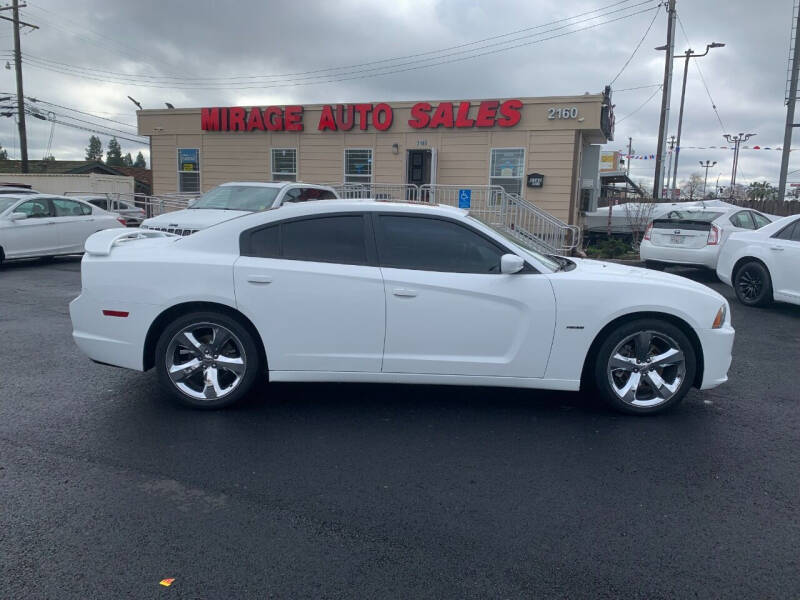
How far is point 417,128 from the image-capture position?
1794 cm

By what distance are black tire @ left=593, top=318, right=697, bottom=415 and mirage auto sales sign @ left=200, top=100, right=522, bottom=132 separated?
13108mm

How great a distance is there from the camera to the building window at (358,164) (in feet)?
61.4

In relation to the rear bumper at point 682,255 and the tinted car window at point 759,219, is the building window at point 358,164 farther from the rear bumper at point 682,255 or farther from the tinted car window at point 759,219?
the tinted car window at point 759,219

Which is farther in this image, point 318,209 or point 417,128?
point 417,128

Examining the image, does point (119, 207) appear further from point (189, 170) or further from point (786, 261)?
point (786, 261)

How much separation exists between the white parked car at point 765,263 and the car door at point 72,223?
39.8ft

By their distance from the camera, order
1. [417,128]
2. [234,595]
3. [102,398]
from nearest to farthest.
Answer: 1. [234,595]
2. [102,398]
3. [417,128]

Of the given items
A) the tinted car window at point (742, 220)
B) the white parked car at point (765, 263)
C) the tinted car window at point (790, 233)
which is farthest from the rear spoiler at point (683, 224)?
the tinted car window at point (790, 233)

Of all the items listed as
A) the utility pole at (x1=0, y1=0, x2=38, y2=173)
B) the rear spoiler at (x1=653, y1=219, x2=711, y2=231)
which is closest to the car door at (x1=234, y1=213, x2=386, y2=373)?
the rear spoiler at (x1=653, y1=219, x2=711, y2=231)

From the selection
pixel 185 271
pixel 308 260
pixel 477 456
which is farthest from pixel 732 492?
pixel 185 271

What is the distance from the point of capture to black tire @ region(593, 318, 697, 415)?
475 centimetres

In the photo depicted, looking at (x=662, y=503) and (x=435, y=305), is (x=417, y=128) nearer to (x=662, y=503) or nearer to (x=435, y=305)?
(x=435, y=305)

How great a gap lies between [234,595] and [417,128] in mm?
16356

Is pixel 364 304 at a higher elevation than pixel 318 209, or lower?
lower
